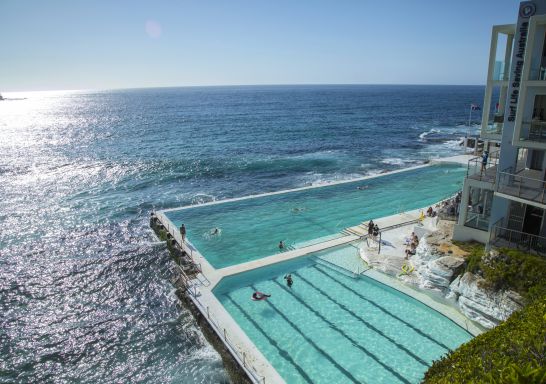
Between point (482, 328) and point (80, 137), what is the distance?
9702 centimetres

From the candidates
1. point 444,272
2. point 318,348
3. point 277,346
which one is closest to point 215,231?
point 277,346

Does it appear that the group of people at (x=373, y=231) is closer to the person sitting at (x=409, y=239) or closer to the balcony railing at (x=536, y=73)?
the person sitting at (x=409, y=239)

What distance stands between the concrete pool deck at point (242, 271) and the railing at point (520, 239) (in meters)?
4.38

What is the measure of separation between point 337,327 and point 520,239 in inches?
400

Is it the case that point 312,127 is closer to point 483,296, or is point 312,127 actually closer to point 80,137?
point 80,137

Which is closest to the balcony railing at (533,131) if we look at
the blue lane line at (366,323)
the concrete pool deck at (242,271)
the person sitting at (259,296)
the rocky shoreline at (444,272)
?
the rocky shoreline at (444,272)

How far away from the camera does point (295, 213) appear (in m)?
35.1

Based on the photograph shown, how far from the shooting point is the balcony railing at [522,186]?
17.0m

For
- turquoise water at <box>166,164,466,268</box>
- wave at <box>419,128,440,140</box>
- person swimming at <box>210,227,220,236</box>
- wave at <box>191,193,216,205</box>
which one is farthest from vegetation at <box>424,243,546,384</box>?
wave at <box>419,128,440,140</box>

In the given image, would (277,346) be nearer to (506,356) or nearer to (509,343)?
(509,343)

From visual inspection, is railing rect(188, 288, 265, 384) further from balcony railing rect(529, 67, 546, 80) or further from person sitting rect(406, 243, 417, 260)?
balcony railing rect(529, 67, 546, 80)

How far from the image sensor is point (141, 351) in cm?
1980

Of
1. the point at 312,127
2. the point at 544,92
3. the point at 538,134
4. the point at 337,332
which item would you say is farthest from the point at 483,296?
the point at 312,127

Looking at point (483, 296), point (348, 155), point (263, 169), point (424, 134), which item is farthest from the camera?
point (424, 134)
